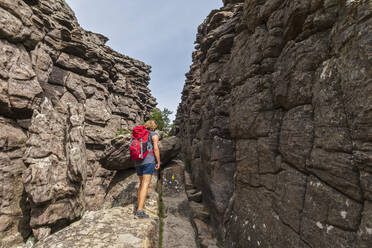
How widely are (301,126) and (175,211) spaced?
35.5 feet

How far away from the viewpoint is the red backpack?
23.9 feet

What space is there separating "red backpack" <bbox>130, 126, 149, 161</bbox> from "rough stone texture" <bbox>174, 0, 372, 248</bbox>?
5.00 m

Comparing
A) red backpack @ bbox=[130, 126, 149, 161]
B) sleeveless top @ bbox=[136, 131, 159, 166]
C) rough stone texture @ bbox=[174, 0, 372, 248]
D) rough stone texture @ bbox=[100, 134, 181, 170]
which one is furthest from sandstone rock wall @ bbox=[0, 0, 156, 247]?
rough stone texture @ bbox=[174, 0, 372, 248]

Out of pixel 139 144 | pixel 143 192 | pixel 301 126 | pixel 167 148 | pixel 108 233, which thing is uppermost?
pixel 301 126

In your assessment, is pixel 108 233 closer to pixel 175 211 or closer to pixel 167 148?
pixel 175 211

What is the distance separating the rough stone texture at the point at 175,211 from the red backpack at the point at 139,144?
5.88 metres

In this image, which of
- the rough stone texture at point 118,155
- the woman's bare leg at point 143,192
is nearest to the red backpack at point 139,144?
the woman's bare leg at point 143,192

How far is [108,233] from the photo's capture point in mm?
5887

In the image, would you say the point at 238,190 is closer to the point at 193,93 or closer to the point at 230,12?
the point at 230,12

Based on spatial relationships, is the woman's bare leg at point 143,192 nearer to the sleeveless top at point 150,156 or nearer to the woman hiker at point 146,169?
the woman hiker at point 146,169

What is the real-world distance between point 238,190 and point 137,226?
5354 millimetres

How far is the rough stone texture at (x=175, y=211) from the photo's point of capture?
9626 millimetres

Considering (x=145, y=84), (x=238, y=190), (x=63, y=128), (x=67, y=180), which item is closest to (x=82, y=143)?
(x=63, y=128)

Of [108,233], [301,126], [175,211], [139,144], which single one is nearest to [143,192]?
[108,233]
